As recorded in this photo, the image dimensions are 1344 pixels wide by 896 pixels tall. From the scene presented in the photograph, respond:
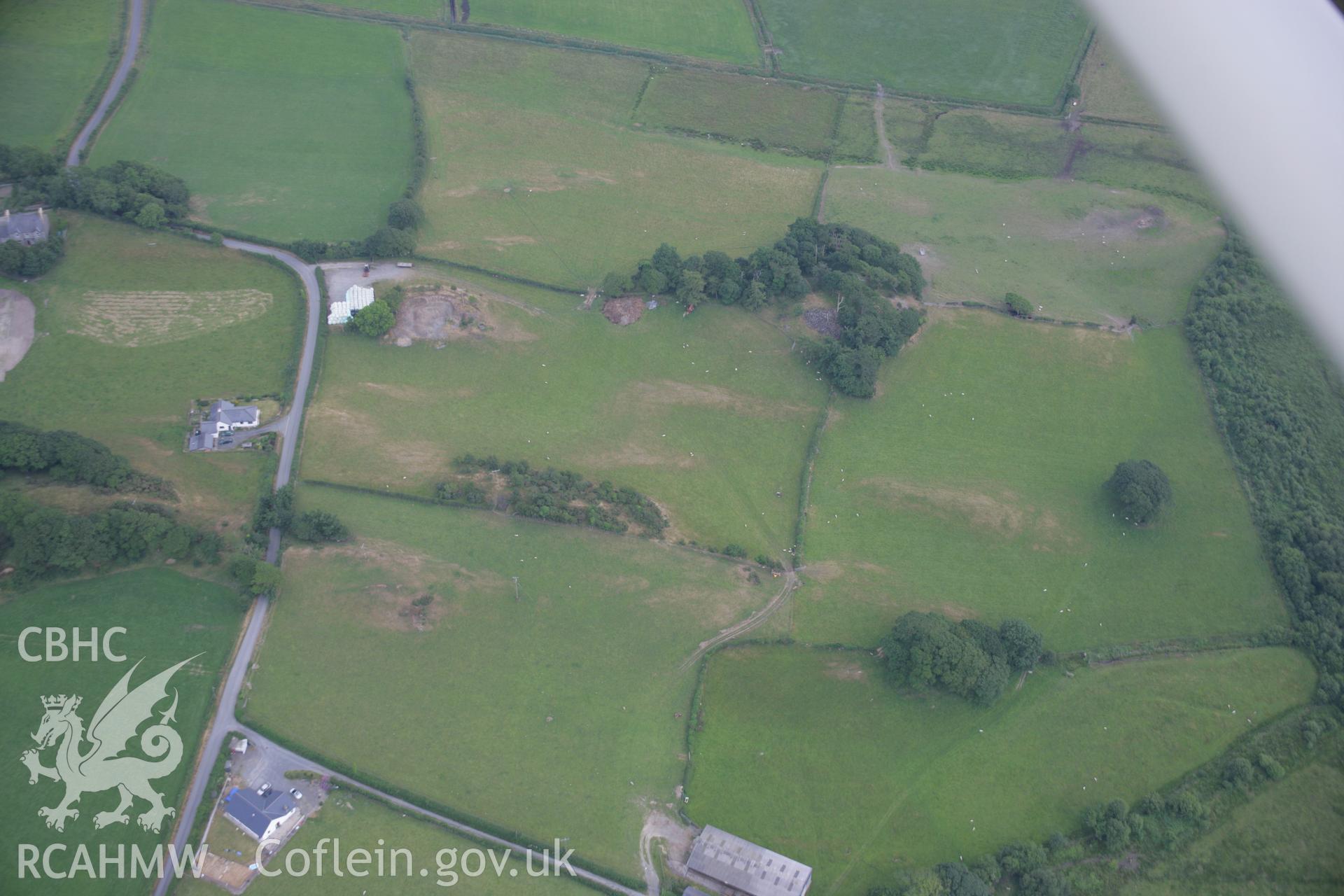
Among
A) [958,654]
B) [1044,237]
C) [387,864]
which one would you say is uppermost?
[1044,237]

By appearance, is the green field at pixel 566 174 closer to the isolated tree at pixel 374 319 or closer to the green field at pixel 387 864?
the isolated tree at pixel 374 319

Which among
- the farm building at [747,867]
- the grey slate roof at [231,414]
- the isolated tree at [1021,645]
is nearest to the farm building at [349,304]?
the grey slate roof at [231,414]

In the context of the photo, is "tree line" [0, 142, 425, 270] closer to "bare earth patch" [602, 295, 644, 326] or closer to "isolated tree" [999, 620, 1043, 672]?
"bare earth patch" [602, 295, 644, 326]

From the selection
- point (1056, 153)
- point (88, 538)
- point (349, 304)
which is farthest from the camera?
point (1056, 153)

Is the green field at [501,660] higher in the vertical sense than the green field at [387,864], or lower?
higher

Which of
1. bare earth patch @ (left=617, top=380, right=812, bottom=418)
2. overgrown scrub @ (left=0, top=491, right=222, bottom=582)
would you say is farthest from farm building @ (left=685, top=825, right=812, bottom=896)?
overgrown scrub @ (left=0, top=491, right=222, bottom=582)

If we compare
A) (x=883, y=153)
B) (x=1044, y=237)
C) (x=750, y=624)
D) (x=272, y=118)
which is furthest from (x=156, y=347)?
(x=1044, y=237)

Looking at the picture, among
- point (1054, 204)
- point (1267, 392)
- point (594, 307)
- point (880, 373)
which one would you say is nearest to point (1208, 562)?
point (1267, 392)

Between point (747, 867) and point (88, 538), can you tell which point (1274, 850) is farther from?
point (88, 538)
